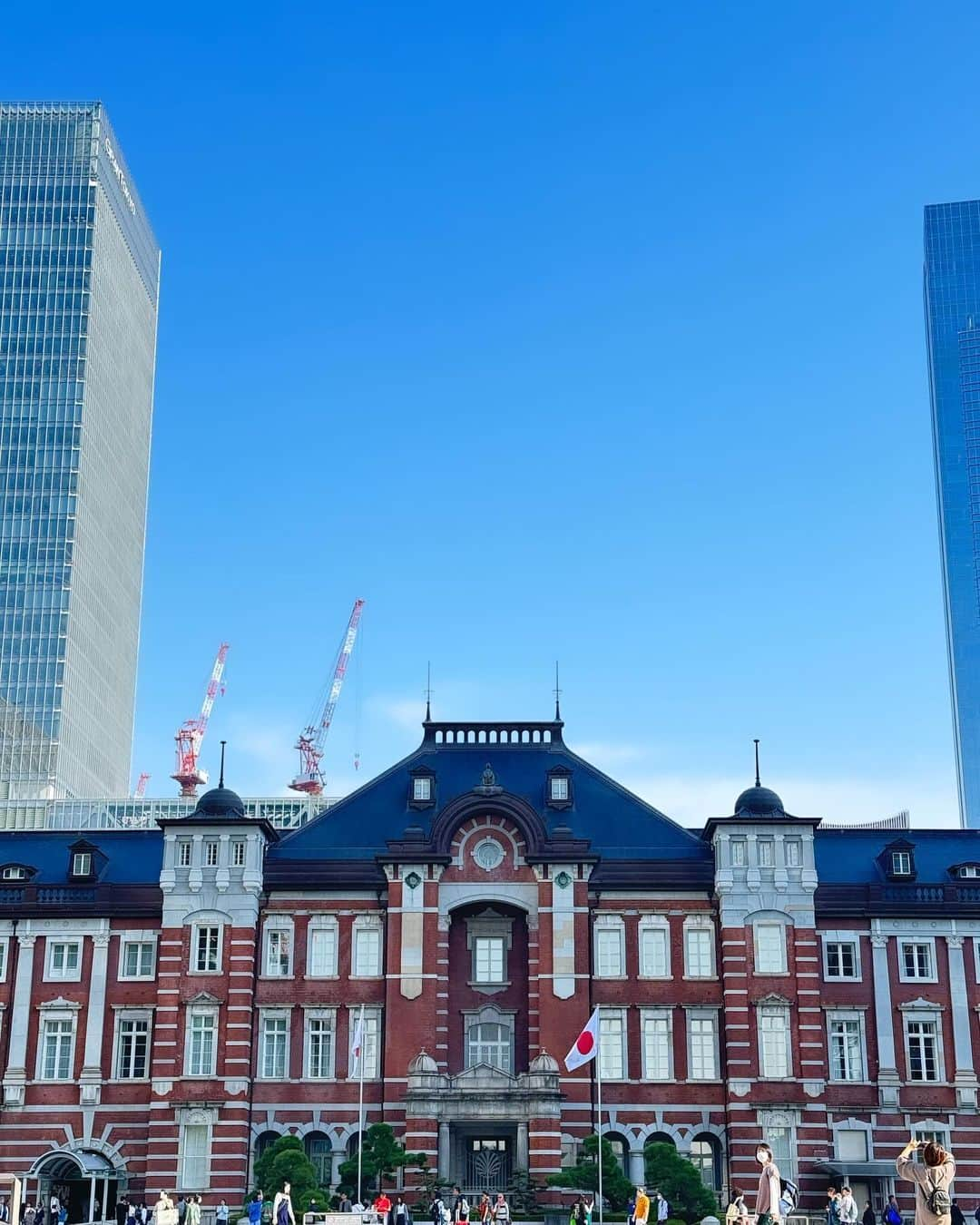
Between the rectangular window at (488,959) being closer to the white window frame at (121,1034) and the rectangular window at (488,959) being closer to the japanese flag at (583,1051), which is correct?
the japanese flag at (583,1051)

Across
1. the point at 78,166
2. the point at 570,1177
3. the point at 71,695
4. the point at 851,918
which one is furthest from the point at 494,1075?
the point at 78,166

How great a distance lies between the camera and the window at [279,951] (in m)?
64.3

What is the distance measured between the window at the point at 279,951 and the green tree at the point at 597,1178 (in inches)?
526

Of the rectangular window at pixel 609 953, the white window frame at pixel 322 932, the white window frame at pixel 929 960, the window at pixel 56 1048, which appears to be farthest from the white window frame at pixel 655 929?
the window at pixel 56 1048

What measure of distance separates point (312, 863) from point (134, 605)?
352 ft

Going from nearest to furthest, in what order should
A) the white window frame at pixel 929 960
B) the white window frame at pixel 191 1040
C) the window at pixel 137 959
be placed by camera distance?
the white window frame at pixel 191 1040, the white window frame at pixel 929 960, the window at pixel 137 959

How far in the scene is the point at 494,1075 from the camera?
60.8 m

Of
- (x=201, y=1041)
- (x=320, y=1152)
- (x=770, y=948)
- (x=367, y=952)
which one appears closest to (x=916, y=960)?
(x=770, y=948)

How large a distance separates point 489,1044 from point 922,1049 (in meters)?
16.2

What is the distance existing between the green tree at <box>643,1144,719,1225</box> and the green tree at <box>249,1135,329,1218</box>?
11.1 m

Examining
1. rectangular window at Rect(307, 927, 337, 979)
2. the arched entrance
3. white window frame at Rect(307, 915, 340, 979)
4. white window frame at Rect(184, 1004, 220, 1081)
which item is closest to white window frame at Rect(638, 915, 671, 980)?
white window frame at Rect(307, 915, 340, 979)

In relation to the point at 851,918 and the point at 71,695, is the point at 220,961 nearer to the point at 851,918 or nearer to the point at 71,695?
the point at 851,918

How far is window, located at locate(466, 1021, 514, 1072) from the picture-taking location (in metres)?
63.3

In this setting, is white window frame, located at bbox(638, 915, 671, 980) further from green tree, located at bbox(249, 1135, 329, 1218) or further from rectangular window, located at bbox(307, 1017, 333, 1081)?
green tree, located at bbox(249, 1135, 329, 1218)
